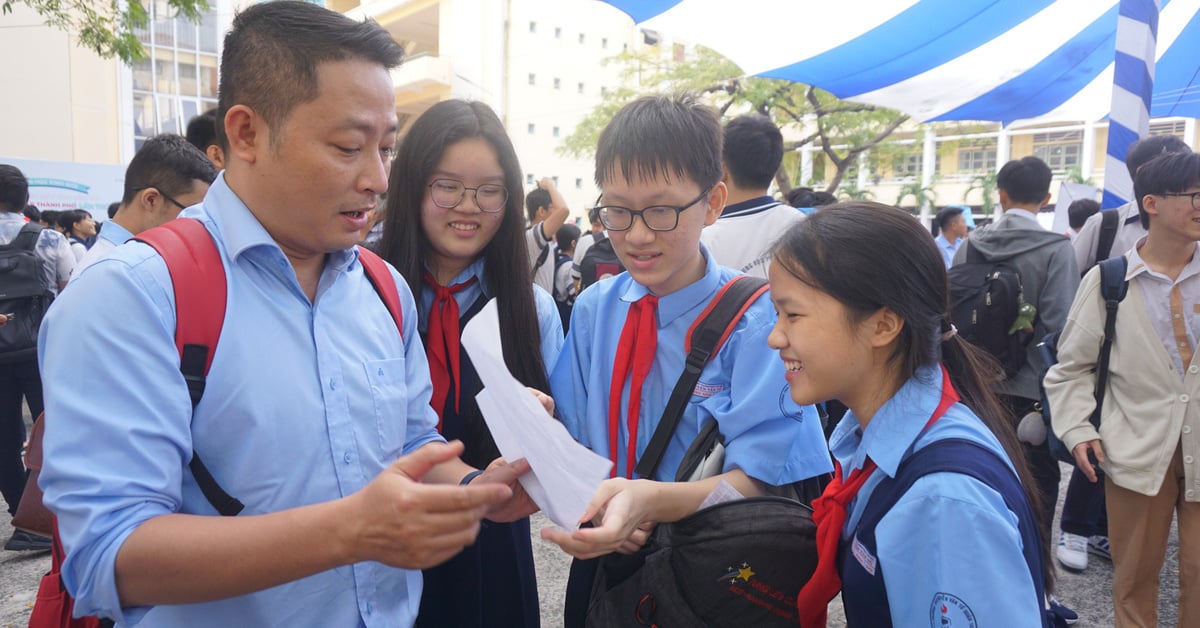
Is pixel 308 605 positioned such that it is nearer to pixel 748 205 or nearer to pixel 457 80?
pixel 748 205

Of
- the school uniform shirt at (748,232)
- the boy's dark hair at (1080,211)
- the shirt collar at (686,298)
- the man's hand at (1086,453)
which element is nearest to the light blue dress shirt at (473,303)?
the shirt collar at (686,298)

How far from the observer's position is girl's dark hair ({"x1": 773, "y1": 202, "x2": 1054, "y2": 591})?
148 centimetres

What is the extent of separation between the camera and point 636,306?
1937 mm

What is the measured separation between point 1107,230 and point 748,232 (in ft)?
6.80

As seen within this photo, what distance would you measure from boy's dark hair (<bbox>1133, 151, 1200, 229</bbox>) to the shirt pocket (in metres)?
2.95

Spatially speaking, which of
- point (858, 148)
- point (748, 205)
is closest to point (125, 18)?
point (748, 205)

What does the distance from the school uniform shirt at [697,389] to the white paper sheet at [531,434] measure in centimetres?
51

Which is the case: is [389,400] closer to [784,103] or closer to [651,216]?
[651,216]

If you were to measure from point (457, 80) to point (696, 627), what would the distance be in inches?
1146

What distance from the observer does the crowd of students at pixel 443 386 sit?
102cm

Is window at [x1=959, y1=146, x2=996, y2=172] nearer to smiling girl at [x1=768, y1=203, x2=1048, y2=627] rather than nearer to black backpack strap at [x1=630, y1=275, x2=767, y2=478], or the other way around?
black backpack strap at [x1=630, y1=275, x2=767, y2=478]

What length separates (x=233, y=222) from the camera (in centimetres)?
128

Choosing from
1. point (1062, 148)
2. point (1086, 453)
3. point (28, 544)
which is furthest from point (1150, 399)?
point (1062, 148)

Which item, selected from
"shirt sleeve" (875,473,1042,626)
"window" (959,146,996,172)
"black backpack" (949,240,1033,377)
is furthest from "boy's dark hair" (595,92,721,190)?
"window" (959,146,996,172)
